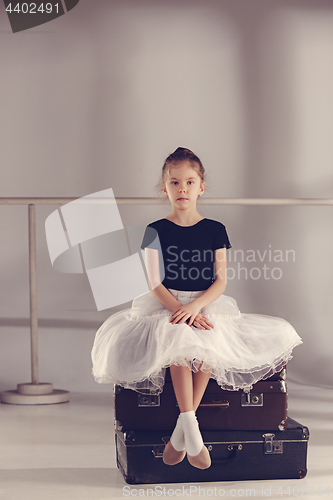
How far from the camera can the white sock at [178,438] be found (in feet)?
4.31

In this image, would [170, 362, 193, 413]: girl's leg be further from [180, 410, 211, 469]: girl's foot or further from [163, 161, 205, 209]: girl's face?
[163, 161, 205, 209]: girl's face

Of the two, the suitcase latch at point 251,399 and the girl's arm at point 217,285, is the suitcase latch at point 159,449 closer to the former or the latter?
the suitcase latch at point 251,399

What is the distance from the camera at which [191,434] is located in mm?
1293

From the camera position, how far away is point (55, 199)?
2357mm

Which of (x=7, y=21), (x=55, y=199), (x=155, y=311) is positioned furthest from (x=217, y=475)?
(x=7, y=21)

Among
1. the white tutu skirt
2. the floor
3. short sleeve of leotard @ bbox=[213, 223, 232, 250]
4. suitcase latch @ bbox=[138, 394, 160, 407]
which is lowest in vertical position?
the floor

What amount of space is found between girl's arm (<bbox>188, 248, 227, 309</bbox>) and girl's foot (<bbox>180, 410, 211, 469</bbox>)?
286 millimetres

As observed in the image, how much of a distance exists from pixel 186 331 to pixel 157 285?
199 mm

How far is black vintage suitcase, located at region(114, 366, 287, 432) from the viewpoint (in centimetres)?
141

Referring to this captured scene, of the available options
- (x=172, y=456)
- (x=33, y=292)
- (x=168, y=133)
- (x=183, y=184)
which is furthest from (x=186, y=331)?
(x=168, y=133)

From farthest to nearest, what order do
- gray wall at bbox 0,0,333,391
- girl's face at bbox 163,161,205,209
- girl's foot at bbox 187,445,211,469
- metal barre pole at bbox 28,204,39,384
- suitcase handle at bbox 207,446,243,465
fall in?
gray wall at bbox 0,0,333,391 → metal barre pole at bbox 28,204,39,384 → girl's face at bbox 163,161,205,209 → suitcase handle at bbox 207,446,243,465 → girl's foot at bbox 187,445,211,469

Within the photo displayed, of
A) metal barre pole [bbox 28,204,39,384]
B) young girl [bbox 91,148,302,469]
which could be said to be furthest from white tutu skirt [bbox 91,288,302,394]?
metal barre pole [bbox 28,204,39,384]

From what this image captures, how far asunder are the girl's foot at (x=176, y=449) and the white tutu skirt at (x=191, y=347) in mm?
111

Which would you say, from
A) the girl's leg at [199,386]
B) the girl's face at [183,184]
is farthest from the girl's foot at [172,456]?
the girl's face at [183,184]
